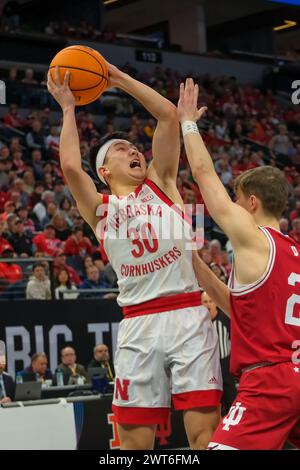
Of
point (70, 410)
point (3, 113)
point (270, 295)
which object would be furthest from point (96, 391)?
point (3, 113)

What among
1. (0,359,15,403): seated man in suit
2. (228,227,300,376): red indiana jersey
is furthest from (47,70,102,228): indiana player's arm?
(0,359,15,403): seated man in suit

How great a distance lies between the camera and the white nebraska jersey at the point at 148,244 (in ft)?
16.9

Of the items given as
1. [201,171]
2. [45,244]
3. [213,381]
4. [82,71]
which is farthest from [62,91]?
[45,244]

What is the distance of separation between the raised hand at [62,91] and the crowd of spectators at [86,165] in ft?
22.7

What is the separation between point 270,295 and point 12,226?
983cm

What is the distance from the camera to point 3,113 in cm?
2008

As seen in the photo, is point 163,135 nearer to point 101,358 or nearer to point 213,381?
point 213,381

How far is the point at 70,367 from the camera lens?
38.6ft

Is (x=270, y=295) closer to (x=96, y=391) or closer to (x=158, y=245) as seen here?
(x=158, y=245)

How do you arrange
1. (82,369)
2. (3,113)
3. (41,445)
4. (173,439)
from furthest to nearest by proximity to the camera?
(3,113)
(82,369)
(173,439)
(41,445)

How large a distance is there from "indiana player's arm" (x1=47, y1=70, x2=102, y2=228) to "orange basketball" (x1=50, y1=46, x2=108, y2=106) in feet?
0.21

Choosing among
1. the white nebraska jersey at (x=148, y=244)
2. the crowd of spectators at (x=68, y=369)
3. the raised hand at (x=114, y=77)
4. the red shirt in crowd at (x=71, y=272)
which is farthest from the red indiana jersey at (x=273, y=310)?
the red shirt in crowd at (x=71, y=272)

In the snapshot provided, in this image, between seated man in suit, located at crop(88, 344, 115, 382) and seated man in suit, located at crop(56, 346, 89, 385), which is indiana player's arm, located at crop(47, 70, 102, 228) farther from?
seated man in suit, located at crop(88, 344, 115, 382)

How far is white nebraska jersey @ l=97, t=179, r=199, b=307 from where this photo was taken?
5164 mm
